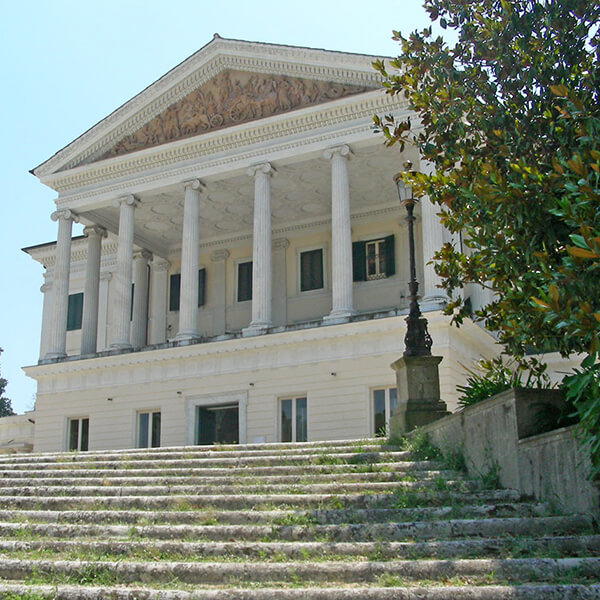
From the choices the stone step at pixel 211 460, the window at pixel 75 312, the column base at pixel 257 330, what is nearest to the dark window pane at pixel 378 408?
the column base at pixel 257 330

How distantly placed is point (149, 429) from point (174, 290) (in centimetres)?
849

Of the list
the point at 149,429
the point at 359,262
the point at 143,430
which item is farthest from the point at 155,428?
the point at 359,262

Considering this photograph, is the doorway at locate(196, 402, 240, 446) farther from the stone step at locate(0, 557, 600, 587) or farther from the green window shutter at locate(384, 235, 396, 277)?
the stone step at locate(0, 557, 600, 587)

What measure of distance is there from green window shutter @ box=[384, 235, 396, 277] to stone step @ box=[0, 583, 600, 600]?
22.4 metres

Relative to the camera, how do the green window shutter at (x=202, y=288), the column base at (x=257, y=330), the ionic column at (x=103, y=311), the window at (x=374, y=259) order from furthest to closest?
the ionic column at (x=103, y=311)
the green window shutter at (x=202, y=288)
the window at (x=374, y=259)
the column base at (x=257, y=330)

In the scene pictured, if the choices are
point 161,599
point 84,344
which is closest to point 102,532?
point 161,599

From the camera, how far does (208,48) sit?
26984 millimetres

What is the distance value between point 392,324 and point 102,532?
14322 mm

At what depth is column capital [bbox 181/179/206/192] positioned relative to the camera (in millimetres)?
27172

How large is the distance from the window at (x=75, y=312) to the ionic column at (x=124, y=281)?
7422 millimetres

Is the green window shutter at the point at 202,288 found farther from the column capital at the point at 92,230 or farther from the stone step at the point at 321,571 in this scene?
the stone step at the point at 321,571

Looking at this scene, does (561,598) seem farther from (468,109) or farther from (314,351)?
(314,351)

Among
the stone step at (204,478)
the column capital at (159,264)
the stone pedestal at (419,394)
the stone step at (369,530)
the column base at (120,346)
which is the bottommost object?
the stone step at (369,530)

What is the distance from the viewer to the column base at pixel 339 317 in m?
23.3
